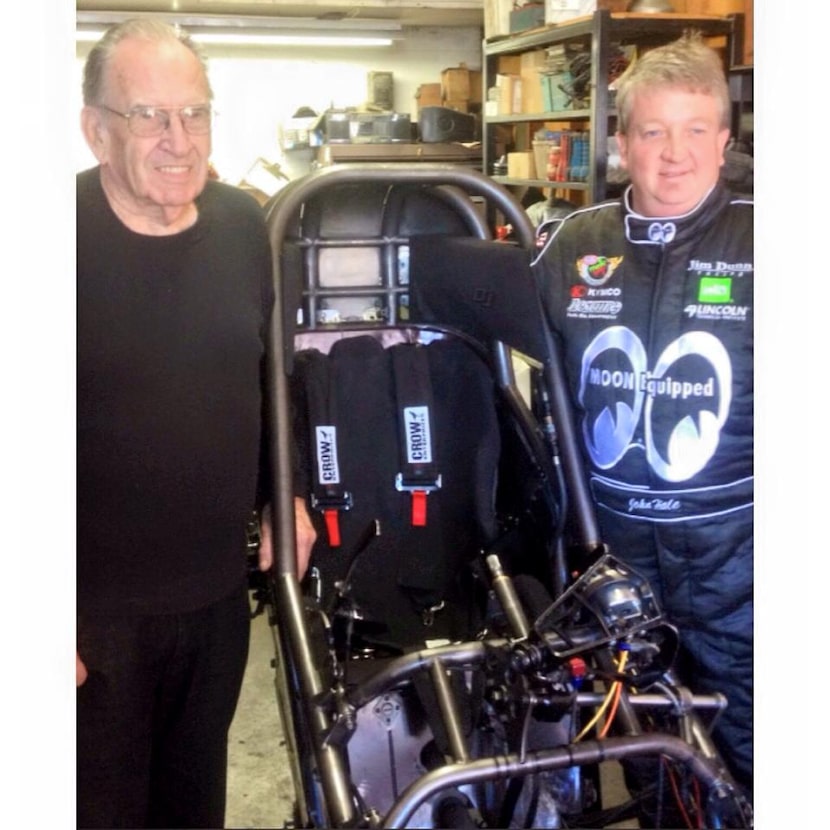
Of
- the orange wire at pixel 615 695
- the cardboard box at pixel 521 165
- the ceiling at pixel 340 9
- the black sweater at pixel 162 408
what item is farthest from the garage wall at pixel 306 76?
the orange wire at pixel 615 695

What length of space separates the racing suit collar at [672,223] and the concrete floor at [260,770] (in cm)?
114

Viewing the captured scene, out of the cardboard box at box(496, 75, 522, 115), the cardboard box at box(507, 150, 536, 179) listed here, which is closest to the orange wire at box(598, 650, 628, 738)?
the cardboard box at box(507, 150, 536, 179)

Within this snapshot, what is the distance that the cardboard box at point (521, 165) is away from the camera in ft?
14.6

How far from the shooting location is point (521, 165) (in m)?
4.52

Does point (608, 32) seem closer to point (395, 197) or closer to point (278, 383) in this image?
point (395, 197)

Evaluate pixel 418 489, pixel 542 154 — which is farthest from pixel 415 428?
pixel 542 154

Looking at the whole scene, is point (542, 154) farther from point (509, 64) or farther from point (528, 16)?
point (509, 64)

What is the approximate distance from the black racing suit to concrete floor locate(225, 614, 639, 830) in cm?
66

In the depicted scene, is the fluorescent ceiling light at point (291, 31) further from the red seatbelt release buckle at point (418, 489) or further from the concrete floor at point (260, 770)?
the red seatbelt release buckle at point (418, 489)

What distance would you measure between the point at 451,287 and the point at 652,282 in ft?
1.51

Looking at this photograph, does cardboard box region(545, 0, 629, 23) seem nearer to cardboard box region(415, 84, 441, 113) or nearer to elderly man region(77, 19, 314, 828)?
cardboard box region(415, 84, 441, 113)

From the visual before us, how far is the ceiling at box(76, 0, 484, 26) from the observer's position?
16.9 ft
